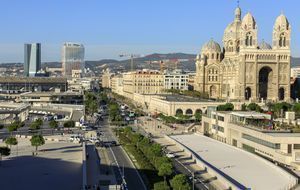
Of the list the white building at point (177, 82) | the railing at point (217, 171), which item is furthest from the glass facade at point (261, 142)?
the white building at point (177, 82)

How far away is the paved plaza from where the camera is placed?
44062 mm

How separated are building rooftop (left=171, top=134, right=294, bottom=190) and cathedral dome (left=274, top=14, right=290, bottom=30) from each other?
4931 centimetres

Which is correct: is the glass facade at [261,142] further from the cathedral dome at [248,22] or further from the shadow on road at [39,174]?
the cathedral dome at [248,22]

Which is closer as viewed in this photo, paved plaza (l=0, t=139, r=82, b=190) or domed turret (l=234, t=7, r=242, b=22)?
paved plaza (l=0, t=139, r=82, b=190)

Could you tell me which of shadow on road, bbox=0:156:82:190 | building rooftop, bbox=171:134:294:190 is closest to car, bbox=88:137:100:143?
building rooftop, bbox=171:134:294:190

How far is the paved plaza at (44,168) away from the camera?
44.1 m

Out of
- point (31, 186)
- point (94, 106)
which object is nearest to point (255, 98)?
point (94, 106)

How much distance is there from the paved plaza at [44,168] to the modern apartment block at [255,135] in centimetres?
1817

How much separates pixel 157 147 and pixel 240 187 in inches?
508

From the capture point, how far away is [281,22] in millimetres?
110312

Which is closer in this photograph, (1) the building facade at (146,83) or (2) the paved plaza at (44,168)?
(2) the paved plaza at (44,168)

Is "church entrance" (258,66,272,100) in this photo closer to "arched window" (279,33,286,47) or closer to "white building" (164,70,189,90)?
"arched window" (279,33,286,47)

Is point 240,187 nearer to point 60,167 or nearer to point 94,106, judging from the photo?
point 60,167

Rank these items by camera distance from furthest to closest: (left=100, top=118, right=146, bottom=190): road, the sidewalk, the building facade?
1. the building facade
2. the sidewalk
3. (left=100, top=118, right=146, bottom=190): road
